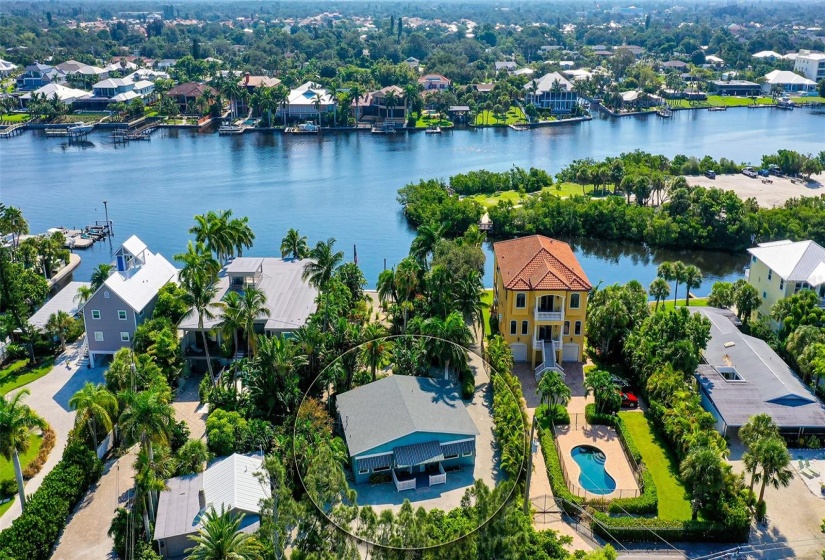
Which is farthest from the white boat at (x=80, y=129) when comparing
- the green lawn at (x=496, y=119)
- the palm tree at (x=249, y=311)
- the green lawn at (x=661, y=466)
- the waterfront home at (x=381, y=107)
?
the green lawn at (x=661, y=466)

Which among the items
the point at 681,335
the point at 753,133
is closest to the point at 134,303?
the point at 681,335

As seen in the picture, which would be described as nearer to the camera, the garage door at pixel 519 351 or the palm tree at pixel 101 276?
the garage door at pixel 519 351

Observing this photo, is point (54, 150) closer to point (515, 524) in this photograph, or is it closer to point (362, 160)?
point (362, 160)

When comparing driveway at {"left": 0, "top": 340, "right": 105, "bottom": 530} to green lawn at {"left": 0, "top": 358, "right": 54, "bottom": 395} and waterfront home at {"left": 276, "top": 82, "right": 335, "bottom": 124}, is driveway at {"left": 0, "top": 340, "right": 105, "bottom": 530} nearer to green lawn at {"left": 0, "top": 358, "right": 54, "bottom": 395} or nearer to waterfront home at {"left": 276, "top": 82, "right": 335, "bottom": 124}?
green lawn at {"left": 0, "top": 358, "right": 54, "bottom": 395}

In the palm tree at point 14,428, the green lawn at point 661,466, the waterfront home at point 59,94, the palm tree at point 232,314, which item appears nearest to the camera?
the palm tree at point 14,428

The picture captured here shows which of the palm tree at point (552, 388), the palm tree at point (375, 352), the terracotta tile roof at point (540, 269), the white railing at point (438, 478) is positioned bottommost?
the palm tree at point (552, 388)

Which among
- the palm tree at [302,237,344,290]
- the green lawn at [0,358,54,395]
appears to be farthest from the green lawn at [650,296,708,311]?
the green lawn at [0,358,54,395]

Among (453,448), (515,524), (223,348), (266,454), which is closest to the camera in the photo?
(515,524)

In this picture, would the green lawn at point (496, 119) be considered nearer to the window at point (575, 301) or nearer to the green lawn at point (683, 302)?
the green lawn at point (683, 302)
